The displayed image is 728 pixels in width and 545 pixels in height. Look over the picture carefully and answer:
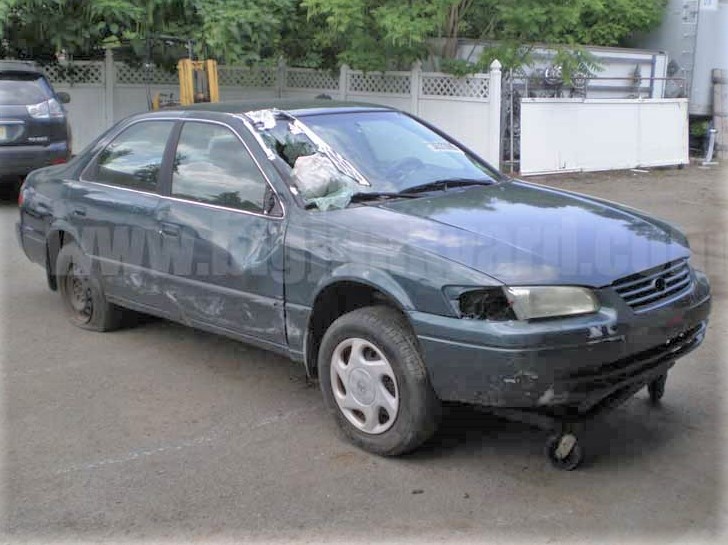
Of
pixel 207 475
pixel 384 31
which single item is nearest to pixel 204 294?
pixel 207 475

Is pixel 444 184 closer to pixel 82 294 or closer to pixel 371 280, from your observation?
pixel 371 280

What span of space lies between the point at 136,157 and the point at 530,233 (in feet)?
9.30

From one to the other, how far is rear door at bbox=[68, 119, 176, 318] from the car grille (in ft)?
8.86

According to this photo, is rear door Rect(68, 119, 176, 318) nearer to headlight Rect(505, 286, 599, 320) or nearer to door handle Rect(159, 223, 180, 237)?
door handle Rect(159, 223, 180, 237)

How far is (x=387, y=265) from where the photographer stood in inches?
153

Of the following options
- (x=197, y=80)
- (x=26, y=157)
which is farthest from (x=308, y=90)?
(x=26, y=157)

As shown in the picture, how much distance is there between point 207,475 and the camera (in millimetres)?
3875

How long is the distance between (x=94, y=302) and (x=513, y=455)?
10.7ft

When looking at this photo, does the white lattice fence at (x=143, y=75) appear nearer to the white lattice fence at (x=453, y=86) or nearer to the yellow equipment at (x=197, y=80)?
the yellow equipment at (x=197, y=80)

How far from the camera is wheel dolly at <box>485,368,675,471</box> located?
12.3ft

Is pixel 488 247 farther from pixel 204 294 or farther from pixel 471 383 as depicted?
pixel 204 294

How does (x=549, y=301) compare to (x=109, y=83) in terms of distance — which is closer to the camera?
(x=549, y=301)

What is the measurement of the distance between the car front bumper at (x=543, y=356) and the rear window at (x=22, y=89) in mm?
8805

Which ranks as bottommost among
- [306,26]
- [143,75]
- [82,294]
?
[82,294]
